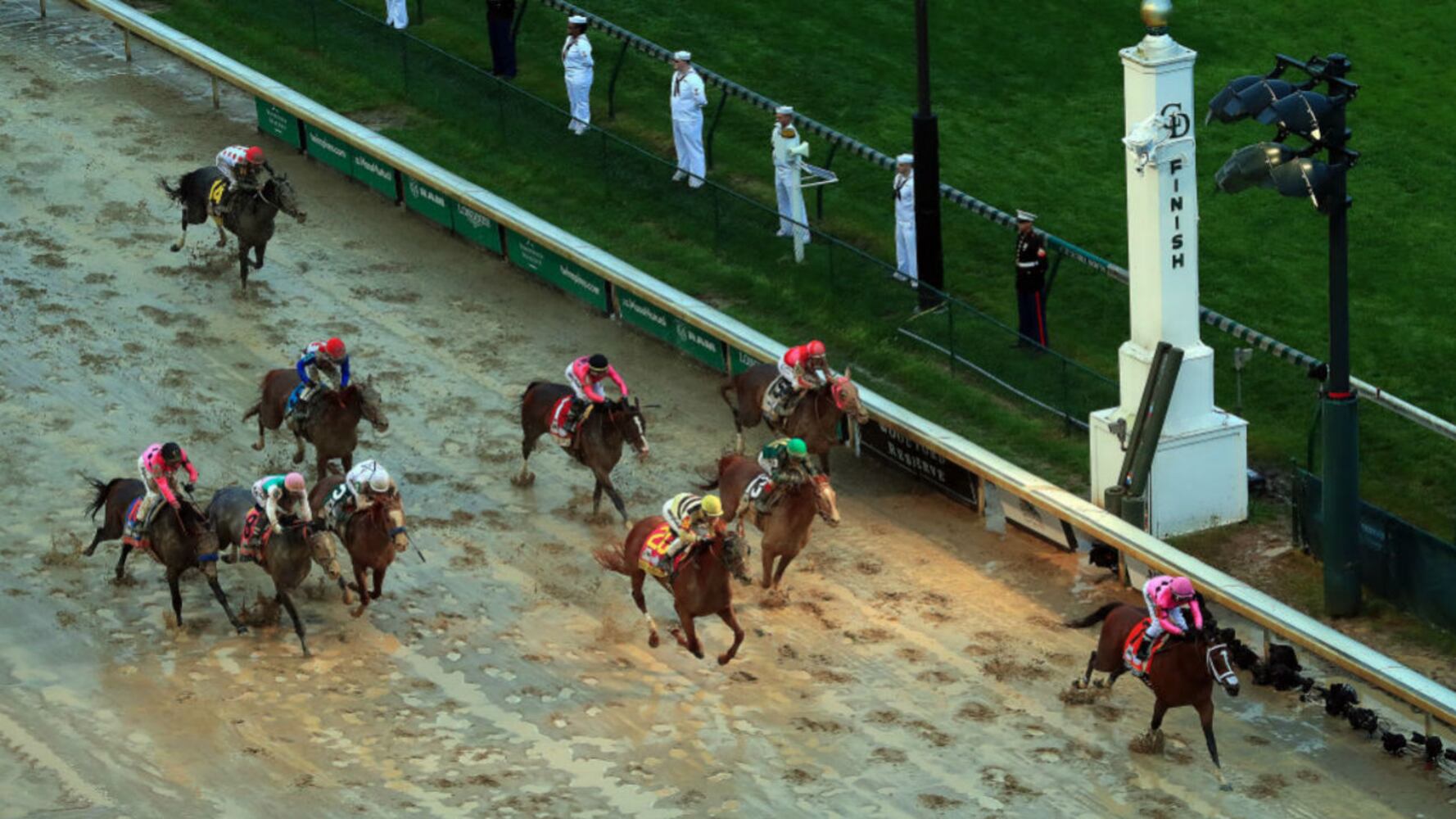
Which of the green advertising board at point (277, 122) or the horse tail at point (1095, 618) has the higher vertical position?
the green advertising board at point (277, 122)

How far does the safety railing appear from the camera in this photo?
886 inches

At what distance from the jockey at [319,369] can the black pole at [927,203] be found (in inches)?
227

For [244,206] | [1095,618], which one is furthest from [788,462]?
[244,206]

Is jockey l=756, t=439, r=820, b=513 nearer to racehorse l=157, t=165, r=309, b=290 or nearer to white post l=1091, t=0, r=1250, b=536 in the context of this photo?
white post l=1091, t=0, r=1250, b=536

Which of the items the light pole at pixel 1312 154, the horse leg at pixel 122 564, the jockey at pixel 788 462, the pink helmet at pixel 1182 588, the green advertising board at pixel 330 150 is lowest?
the horse leg at pixel 122 564

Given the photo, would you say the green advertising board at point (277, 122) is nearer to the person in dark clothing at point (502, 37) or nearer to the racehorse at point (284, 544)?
the person in dark clothing at point (502, 37)

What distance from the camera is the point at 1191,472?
24875 millimetres

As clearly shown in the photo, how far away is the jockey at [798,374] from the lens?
2477 cm

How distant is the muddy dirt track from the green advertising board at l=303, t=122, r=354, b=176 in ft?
6.42

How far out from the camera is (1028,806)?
69.2 feet

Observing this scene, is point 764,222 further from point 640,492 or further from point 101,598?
point 101,598

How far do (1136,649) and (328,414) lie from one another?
721cm

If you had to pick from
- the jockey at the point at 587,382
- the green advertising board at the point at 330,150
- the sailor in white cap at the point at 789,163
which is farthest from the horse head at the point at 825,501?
the green advertising board at the point at 330,150

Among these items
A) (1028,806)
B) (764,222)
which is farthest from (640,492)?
(1028,806)
